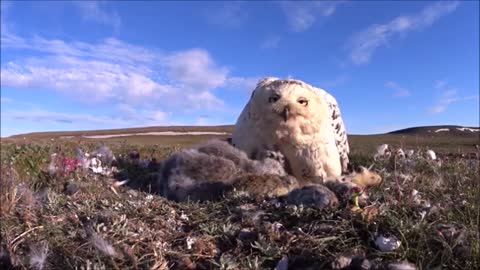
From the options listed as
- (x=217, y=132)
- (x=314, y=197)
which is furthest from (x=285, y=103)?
(x=217, y=132)

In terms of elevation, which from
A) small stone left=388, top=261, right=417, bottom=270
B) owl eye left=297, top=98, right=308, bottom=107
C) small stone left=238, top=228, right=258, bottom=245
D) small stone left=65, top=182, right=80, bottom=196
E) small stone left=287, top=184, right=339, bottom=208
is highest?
owl eye left=297, top=98, right=308, bottom=107

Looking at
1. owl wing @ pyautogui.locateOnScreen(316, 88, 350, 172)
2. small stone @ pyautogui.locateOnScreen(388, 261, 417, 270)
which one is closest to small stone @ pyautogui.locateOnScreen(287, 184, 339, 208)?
small stone @ pyautogui.locateOnScreen(388, 261, 417, 270)

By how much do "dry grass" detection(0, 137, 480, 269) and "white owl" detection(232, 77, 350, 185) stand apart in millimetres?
1957

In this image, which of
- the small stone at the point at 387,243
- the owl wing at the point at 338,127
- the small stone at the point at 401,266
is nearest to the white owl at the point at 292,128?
the owl wing at the point at 338,127

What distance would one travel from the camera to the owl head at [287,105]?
6184mm

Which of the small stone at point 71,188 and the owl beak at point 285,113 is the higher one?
the owl beak at point 285,113

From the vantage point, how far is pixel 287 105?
615cm

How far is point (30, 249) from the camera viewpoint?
10.7 feet

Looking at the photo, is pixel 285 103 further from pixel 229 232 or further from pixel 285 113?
pixel 229 232

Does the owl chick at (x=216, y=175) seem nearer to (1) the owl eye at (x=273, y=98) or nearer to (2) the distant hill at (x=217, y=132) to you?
(1) the owl eye at (x=273, y=98)

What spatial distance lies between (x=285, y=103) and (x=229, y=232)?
2847 millimetres

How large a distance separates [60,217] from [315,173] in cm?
356

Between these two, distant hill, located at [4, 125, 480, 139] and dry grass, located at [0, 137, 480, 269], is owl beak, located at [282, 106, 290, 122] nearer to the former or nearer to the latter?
dry grass, located at [0, 137, 480, 269]

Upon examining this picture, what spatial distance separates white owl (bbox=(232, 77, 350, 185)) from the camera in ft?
20.5
